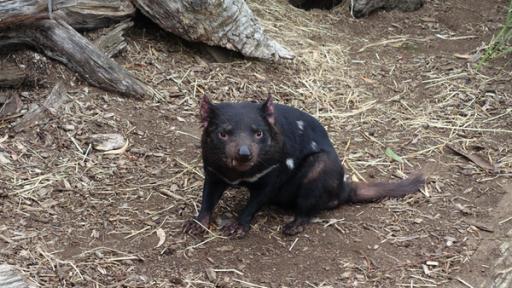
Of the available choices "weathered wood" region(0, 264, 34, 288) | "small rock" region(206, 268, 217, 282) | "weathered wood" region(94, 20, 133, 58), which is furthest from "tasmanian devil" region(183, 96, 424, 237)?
"weathered wood" region(94, 20, 133, 58)

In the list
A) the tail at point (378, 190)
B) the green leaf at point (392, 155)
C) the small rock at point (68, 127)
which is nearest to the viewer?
the tail at point (378, 190)

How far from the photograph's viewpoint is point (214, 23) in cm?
527

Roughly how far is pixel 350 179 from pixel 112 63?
5.55 feet

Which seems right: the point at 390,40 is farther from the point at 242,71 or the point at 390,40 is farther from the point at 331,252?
the point at 331,252

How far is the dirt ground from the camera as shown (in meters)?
3.57

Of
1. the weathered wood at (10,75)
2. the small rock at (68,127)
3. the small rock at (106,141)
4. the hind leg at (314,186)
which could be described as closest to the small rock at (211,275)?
the hind leg at (314,186)

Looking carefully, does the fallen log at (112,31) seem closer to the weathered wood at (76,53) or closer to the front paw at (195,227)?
the weathered wood at (76,53)

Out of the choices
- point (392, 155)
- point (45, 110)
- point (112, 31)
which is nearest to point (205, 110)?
point (45, 110)

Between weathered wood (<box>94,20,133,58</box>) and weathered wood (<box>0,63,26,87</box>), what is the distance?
60 cm

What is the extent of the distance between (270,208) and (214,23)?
1653 millimetres

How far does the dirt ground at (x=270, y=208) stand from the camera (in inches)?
140

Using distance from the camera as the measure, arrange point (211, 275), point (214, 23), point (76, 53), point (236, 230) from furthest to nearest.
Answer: point (214, 23), point (76, 53), point (236, 230), point (211, 275)

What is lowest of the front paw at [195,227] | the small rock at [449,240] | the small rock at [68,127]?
the front paw at [195,227]

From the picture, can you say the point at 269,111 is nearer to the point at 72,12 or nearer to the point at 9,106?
the point at 9,106
